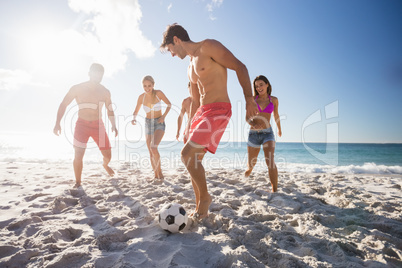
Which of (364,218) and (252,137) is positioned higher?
(252,137)

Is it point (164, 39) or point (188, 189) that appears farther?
point (188, 189)

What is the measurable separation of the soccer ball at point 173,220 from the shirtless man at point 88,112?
9.30ft

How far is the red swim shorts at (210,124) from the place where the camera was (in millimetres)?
2124

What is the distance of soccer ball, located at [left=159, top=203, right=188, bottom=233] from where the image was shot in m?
1.98

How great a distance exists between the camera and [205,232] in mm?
1975

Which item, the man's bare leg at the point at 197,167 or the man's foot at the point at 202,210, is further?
the man's foot at the point at 202,210

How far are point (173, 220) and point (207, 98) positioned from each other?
4.66 feet

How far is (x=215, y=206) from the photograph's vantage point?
2730 mm

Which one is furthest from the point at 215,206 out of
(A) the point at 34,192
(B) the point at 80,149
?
(A) the point at 34,192

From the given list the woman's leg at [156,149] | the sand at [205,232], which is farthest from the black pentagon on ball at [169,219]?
the woman's leg at [156,149]

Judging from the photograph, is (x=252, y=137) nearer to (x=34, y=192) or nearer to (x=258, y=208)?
(x=258, y=208)

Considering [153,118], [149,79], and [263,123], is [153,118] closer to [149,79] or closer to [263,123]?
[149,79]

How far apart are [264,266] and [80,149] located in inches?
155

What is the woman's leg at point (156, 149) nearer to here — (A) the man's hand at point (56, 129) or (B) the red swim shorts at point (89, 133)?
(B) the red swim shorts at point (89, 133)
